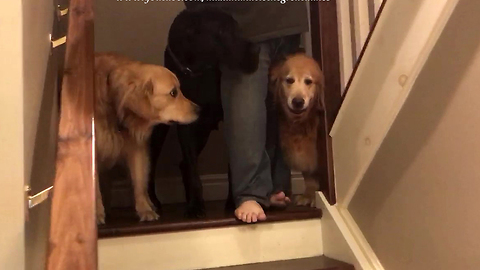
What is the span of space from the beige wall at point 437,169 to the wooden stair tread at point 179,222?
259 millimetres

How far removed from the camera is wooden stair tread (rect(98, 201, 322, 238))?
4.67ft

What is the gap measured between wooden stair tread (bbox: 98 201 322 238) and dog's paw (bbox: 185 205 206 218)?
26 mm

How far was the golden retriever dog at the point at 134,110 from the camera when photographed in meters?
1.70

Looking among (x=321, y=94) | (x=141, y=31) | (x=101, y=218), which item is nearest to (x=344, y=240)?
(x=321, y=94)

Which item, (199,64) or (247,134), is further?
(199,64)

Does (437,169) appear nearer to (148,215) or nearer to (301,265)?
(301,265)

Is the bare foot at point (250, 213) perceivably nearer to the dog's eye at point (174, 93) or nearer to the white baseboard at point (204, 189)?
the dog's eye at point (174, 93)

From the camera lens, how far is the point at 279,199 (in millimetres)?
1810

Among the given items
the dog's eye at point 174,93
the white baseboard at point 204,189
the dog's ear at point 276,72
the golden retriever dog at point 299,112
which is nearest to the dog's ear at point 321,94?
the golden retriever dog at point 299,112

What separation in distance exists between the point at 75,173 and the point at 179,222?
2.41 feet

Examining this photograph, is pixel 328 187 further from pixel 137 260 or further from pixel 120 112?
pixel 120 112

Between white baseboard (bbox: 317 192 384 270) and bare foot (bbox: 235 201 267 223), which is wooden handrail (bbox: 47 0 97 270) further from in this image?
white baseboard (bbox: 317 192 384 270)

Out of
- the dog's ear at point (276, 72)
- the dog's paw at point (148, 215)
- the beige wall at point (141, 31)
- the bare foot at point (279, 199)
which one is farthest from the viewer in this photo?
the beige wall at point (141, 31)

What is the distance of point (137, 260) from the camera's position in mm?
1420
